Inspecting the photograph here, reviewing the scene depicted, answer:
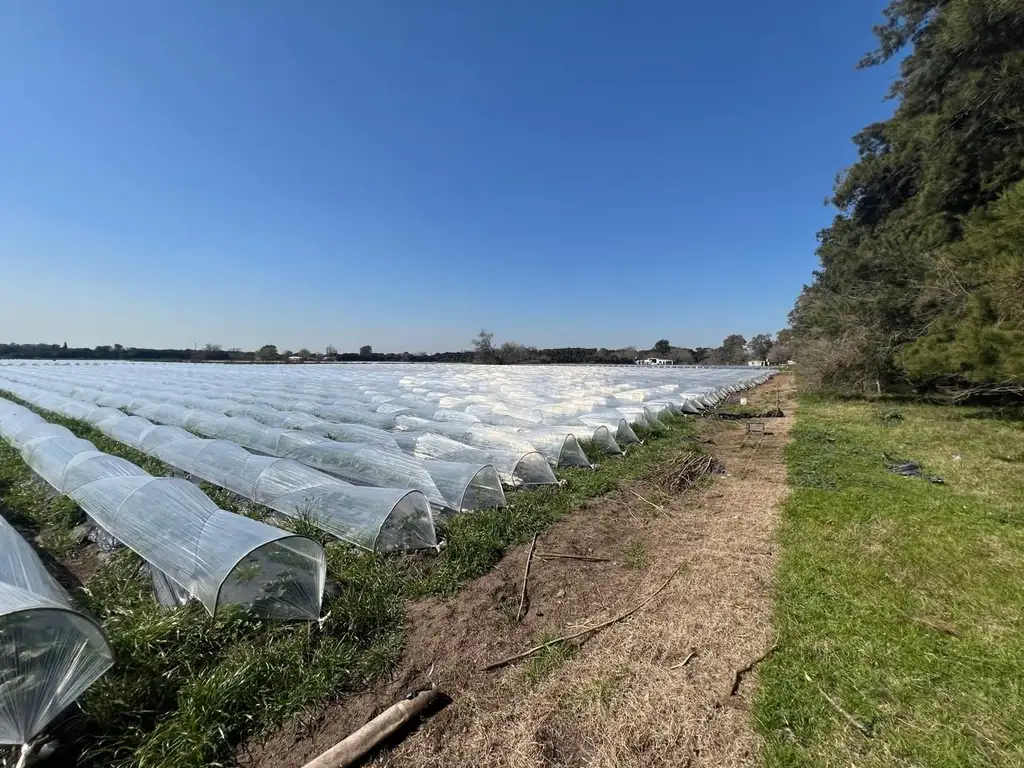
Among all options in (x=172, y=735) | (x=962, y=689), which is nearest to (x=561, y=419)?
(x=962, y=689)

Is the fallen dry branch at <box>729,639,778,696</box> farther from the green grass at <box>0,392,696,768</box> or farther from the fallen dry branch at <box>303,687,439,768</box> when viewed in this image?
the fallen dry branch at <box>303,687,439,768</box>

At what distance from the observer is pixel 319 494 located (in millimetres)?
5961

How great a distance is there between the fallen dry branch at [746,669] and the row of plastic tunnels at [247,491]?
141 inches

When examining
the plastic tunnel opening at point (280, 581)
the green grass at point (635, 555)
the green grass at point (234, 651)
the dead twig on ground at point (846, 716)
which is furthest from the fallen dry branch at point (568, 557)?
the plastic tunnel opening at point (280, 581)

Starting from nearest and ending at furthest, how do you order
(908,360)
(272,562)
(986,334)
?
(272,562) → (986,334) → (908,360)

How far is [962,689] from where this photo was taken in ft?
10.1

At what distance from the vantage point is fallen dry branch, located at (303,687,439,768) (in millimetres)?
2596

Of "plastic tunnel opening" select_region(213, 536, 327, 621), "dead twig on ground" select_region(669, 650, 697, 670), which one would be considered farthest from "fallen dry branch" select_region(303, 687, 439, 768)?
"dead twig on ground" select_region(669, 650, 697, 670)

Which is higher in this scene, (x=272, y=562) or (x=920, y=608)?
(x=272, y=562)

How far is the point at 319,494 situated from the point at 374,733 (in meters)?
3.73

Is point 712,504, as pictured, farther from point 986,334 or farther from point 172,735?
point 172,735

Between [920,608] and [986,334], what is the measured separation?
7175 mm

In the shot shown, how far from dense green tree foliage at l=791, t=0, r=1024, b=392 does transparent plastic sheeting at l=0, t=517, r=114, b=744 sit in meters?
12.2

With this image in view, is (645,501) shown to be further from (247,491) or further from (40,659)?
(40,659)
